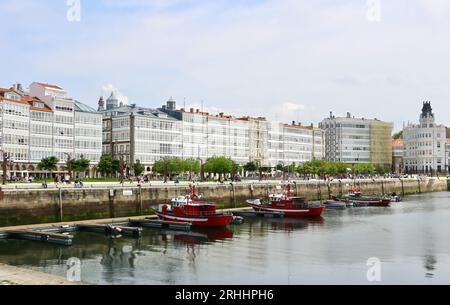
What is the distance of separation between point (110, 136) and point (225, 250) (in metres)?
97.4

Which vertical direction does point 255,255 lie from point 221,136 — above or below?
below

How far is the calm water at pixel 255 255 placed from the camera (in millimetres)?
38094

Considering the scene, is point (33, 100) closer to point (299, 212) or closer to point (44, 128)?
point (44, 128)

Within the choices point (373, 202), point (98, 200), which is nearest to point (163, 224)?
point (98, 200)

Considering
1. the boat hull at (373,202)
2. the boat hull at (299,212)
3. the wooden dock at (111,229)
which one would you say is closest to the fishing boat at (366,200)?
the boat hull at (373,202)

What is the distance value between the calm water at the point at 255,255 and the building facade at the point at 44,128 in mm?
54358

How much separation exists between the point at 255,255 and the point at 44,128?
76.3 m

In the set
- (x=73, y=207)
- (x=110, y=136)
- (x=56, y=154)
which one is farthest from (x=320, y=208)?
(x=110, y=136)

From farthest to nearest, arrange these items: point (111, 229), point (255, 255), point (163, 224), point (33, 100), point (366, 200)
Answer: point (33, 100), point (366, 200), point (163, 224), point (111, 229), point (255, 255)

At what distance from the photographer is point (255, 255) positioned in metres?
46.3

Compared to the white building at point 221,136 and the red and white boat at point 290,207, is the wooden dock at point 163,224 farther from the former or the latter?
the white building at point 221,136

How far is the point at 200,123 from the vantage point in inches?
6078

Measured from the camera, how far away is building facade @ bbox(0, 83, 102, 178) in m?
106
